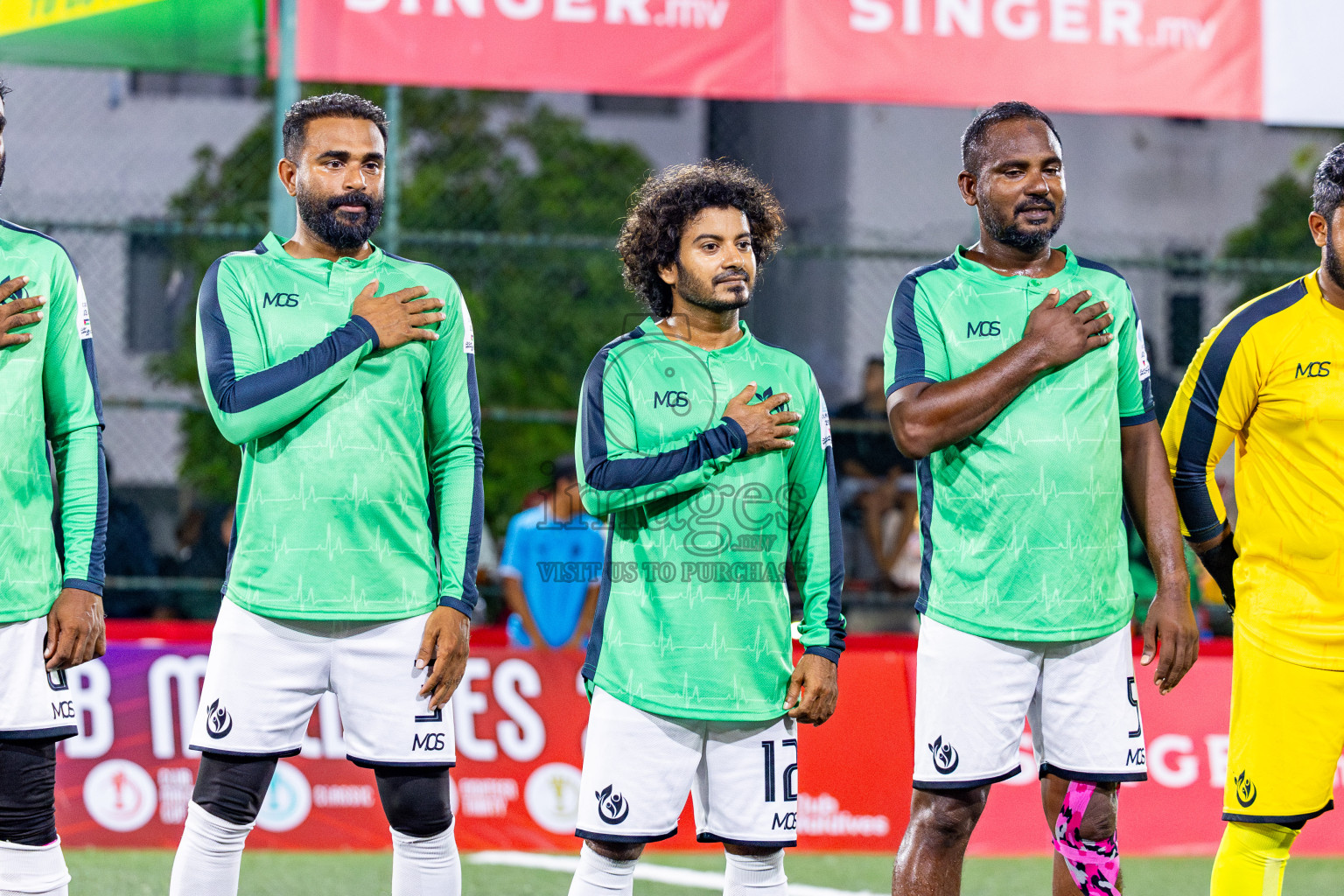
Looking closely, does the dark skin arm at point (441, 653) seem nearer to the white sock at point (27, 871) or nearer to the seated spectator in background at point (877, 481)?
the white sock at point (27, 871)

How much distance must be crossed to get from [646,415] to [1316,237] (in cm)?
186

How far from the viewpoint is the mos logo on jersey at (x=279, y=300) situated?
149 inches

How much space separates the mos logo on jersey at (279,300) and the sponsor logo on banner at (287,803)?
3.32 metres

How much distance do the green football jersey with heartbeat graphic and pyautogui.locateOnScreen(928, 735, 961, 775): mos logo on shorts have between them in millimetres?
312

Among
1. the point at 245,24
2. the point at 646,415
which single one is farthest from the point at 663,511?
the point at 245,24

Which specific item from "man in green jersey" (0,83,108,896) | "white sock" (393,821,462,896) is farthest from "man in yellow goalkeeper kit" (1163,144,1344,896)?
"man in green jersey" (0,83,108,896)

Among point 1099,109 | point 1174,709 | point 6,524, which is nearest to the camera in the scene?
point 6,524

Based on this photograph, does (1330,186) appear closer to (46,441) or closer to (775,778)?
(775,778)

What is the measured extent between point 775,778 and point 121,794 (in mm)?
3980

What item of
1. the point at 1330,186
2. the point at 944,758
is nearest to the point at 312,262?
the point at 944,758

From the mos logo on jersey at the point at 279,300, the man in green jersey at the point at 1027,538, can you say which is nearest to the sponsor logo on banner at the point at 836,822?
the man in green jersey at the point at 1027,538

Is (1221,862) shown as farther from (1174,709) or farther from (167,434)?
(167,434)

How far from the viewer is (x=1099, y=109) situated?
7.51 m

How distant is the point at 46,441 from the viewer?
373 cm
